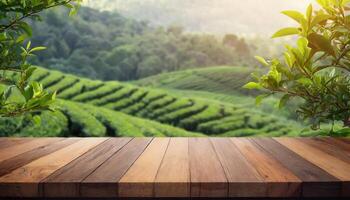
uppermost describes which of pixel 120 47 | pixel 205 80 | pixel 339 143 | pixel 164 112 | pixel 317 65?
pixel 317 65

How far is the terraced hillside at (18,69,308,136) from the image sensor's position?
11.9 meters

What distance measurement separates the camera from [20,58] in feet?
5.60

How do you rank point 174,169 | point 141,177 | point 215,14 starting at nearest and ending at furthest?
1. point 141,177
2. point 174,169
3. point 215,14

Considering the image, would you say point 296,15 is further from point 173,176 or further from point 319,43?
point 173,176

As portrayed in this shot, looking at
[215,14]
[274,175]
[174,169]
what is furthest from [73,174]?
[215,14]

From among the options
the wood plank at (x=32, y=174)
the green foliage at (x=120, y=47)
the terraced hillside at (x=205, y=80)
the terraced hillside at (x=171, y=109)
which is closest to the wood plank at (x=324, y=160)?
the wood plank at (x=32, y=174)

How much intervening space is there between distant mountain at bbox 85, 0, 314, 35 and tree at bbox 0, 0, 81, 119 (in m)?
23.3

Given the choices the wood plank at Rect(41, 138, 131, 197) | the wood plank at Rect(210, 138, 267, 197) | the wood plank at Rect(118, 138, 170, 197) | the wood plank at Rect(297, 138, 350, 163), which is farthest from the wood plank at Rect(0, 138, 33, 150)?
the wood plank at Rect(297, 138, 350, 163)

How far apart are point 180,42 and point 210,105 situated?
974 cm

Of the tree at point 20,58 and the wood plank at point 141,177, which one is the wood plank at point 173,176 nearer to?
the wood plank at point 141,177

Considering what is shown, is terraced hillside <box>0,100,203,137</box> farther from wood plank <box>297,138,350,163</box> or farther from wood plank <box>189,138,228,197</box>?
wood plank <box>189,138,228,197</box>

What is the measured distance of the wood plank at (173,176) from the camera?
3.89 feet

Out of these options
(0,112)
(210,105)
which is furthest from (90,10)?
(0,112)

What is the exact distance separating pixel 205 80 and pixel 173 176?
59.2ft
